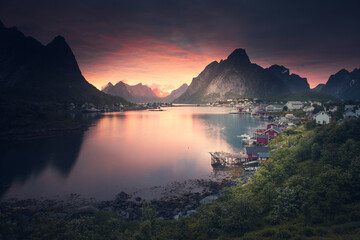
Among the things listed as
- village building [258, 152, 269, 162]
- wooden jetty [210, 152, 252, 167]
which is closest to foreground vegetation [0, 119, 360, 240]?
village building [258, 152, 269, 162]

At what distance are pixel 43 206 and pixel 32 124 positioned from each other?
52330mm

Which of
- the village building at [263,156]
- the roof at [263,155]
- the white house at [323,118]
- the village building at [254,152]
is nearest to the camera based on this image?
the village building at [263,156]

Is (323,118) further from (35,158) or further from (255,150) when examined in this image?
(35,158)

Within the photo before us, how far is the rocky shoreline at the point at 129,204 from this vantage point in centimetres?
2031

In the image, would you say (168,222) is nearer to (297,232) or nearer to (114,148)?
(297,232)

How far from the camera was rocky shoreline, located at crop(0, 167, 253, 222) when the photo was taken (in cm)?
2031

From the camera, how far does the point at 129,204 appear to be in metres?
22.5

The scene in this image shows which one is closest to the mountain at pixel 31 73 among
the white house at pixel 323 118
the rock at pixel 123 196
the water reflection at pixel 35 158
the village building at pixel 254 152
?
the water reflection at pixel 35 158

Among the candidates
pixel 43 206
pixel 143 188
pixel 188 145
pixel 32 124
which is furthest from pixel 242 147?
pixel 32 124

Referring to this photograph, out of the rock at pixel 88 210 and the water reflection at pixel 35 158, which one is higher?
the water reflection at pixel 35 158

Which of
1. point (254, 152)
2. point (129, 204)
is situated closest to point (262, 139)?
point (254, 152)

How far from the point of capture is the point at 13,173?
32.4 metres

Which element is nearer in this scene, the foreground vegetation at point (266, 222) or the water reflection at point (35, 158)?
the foreground vegetation at point (266, 222)

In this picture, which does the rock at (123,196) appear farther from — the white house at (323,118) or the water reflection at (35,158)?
the white house at (323,118)
